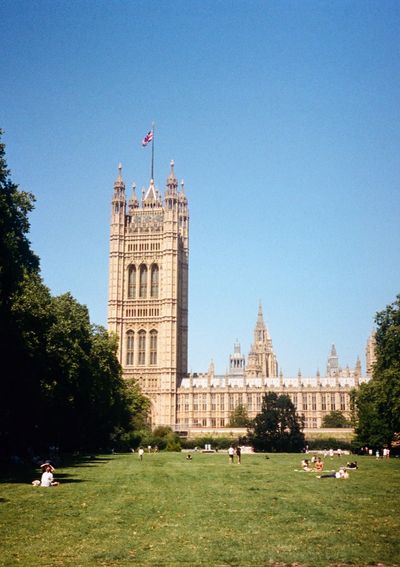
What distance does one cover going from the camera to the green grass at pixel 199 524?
44.9 ft

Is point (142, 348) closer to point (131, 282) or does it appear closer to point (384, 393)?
point (131, 282)

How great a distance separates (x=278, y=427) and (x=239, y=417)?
46.2 metres

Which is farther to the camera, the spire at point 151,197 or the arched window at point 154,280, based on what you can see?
the spire at point 151,197

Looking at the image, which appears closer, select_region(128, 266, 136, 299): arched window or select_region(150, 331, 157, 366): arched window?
select_region(150, 331, 157, 366): arched window

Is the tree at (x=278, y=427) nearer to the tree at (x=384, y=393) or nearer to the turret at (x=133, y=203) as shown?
the tree at (x=384, y=393)

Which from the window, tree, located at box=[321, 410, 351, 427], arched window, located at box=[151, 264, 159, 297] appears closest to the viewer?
tree, located at box=[321, 410, 351, 427]

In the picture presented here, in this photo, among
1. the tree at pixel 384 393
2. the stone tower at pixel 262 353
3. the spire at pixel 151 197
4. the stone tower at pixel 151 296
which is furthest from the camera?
the stone tower at pixel 262 353

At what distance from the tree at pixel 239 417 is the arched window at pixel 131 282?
90.8 feet

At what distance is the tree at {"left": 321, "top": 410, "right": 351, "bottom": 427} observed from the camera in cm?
11369

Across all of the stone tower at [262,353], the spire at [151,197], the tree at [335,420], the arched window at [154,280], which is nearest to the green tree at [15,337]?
the tree at [335,420]

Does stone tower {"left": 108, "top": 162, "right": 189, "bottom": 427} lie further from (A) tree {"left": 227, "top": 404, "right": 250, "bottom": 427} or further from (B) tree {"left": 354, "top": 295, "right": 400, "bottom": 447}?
(B) tree {"left": 354, "top": 295, "right": 400, "bottom": 447}

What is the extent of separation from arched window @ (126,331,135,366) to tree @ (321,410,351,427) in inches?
1395

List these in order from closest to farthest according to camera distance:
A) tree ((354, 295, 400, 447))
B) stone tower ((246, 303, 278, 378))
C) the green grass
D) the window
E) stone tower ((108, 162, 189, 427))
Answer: the green grass
tree ((354, 295, 400, 447))
stone tower ((108, 162, 189, 427))
the window
stone tower ((246, 303, 278, 378))

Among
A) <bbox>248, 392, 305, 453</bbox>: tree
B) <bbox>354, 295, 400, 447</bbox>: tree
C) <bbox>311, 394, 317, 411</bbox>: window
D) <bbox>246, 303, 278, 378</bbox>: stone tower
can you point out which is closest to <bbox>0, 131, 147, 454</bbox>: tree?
<bbox>248, 392, 305, 453</bbox>: tree
